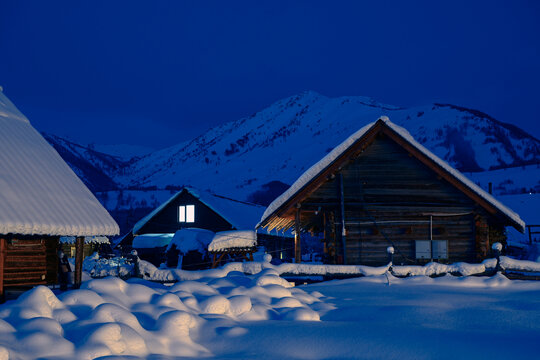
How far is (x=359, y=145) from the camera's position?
19375 millimetres

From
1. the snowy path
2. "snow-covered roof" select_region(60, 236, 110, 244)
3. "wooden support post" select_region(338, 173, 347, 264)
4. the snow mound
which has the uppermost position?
"wooden support post" select_region(338, 173, 347, 264)

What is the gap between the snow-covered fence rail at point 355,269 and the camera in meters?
15.2

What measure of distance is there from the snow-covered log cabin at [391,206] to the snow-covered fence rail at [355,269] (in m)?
3.46

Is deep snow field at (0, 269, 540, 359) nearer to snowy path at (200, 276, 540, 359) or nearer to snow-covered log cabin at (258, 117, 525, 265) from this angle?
snowy path at (200, 276, 540, 359)

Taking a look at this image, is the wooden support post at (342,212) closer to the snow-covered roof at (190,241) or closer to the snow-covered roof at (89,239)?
the snow-covered roof at (190,241)

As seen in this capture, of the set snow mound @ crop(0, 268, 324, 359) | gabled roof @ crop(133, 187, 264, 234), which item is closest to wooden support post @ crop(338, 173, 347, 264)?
snow mound @ crop(0, 268, 324, 359)

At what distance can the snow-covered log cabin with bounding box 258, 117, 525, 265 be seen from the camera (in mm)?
19359

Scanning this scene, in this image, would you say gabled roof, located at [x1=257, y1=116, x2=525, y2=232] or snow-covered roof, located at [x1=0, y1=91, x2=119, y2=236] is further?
gabled roof, located at [x1=257, y1=116, x2=525, y2=232]

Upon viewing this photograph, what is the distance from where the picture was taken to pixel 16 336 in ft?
21.3

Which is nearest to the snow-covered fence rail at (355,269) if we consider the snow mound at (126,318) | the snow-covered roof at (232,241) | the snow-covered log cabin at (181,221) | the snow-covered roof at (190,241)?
the snow mound at (126,318)

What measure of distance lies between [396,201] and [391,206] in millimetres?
274

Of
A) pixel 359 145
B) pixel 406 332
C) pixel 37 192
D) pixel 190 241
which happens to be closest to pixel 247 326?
pixel 406 332

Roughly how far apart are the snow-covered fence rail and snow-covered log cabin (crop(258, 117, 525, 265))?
346 centimetres

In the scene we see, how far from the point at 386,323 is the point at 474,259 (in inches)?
514
